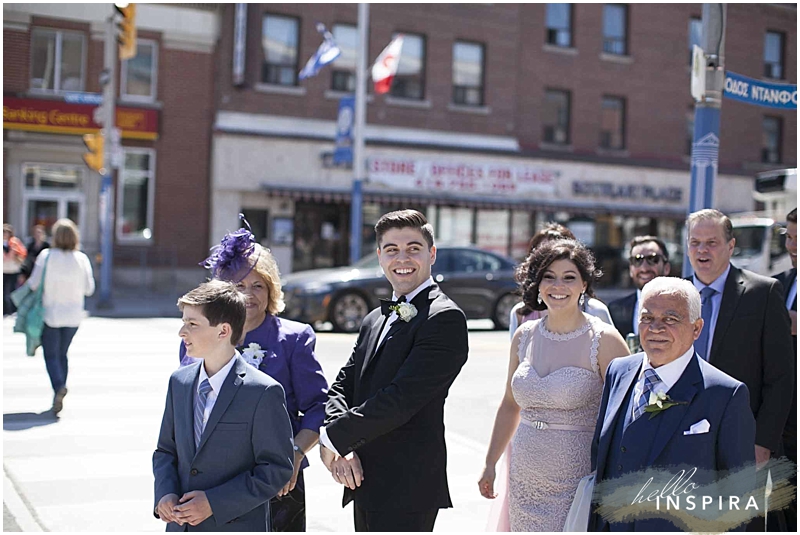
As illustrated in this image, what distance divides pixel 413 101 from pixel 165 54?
25.3 feet

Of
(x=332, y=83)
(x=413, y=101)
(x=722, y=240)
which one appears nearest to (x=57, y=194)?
(x=332, y=83)

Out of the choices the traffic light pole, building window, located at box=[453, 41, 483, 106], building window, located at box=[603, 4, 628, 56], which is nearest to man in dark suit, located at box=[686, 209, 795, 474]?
the traffic light pole

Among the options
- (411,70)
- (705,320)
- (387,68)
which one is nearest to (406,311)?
(705,320)

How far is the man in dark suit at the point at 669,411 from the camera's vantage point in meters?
2.96

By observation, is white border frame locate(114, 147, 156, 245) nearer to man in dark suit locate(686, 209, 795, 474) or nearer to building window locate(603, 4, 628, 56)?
building window locate(603, 4, 628, 56)

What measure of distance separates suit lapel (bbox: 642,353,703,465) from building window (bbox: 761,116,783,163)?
33450 mm

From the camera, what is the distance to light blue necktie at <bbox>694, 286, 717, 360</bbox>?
14.8ft

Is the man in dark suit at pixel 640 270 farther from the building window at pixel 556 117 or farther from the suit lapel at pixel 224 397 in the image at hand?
the building window at pixel 556 117

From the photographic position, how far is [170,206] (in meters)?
24.7

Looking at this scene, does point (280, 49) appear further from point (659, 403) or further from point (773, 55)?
point (659, 403)

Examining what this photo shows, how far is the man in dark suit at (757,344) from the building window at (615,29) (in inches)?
1101

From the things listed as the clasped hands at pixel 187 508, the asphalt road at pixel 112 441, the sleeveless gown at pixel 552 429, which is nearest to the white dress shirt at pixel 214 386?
the clasped hands at pixel 187 508

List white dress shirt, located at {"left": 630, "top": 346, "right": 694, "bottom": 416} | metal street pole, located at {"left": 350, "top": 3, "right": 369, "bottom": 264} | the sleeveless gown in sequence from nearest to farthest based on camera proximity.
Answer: white dress shirt, located at {"left": 630, "top": 346, "right": 694, "bottom": 416} < the sleeveless gown < metal street pole, located at {"left": 350, "top": 3, "right": 369, "bottom": 264}

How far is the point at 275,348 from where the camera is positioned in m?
3.95
